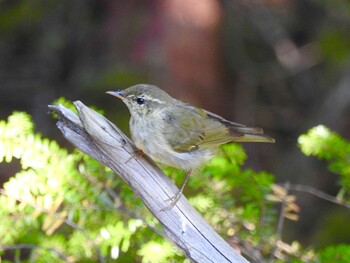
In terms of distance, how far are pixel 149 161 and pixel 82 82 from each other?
4515 mm

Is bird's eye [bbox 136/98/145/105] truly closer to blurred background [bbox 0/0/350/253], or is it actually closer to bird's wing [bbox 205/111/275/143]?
bird's wing [bbox 205/111/275/143]

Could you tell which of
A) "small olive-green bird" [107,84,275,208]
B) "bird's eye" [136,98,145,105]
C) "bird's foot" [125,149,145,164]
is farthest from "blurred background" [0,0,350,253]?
"bird's foot" [125,149,145,164]

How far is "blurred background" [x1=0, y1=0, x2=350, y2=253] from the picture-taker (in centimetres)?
694

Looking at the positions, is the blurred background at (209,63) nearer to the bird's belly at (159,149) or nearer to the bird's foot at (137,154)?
the bird's belly at (159,149)

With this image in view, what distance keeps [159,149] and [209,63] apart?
428 cm

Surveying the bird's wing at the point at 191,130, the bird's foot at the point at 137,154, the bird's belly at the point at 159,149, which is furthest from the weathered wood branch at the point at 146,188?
the bird's wing at the point at 191,130

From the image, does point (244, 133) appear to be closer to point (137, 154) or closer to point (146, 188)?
point (137, 154)

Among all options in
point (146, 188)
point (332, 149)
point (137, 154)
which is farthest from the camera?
point (332, 149)

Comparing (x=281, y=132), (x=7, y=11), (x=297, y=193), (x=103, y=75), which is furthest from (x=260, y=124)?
(x=7, y=11)

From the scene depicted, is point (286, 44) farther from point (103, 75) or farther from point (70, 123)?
point (70, 123)

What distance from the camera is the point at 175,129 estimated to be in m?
3.54

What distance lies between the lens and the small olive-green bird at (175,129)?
3387mm

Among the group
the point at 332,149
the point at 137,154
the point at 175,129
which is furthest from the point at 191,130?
the point at 332,149

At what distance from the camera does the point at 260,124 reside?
7.84 m
